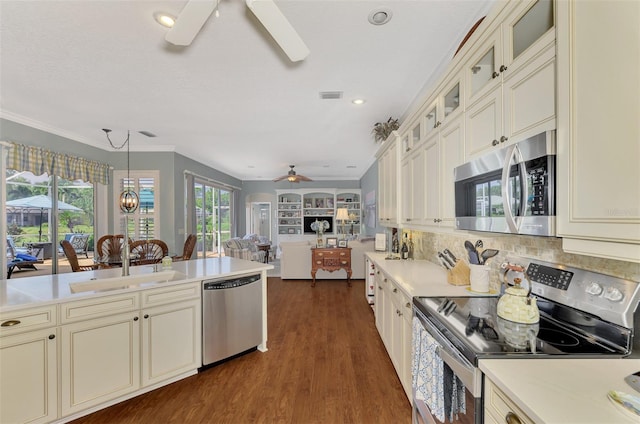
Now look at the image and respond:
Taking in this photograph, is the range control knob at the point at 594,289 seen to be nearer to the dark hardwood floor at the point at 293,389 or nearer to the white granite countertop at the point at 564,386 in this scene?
the white granite countertop at the point at 564,386

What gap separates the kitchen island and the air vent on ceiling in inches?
83.4

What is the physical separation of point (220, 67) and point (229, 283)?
6.59 feet

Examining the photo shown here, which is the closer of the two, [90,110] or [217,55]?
[217,55]

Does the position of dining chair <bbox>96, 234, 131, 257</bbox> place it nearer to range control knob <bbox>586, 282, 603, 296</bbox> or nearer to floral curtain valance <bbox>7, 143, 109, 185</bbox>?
floral curtain valance <bbox>7, 143, 109, 185</bbox>

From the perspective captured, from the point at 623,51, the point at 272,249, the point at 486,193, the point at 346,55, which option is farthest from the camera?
the point at 272,249

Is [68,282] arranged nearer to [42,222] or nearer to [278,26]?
[278,26]

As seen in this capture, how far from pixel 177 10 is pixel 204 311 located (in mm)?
2343

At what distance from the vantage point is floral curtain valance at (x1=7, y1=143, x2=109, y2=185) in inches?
141

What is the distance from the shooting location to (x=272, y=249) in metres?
9.19

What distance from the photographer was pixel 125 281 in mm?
2369

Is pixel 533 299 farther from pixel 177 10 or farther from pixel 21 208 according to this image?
pixel 21 208

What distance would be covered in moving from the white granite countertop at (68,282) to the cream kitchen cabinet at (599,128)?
98.1 inches

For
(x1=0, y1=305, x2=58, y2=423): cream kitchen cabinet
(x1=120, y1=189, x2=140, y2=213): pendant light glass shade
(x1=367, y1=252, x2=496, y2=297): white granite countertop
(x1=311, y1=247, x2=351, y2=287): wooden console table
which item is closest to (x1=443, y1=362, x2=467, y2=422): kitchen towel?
(x1=367, y1=252, x2=496, y2=297): white granite countertop

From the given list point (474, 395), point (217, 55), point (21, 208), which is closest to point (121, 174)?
point (21, 208)
